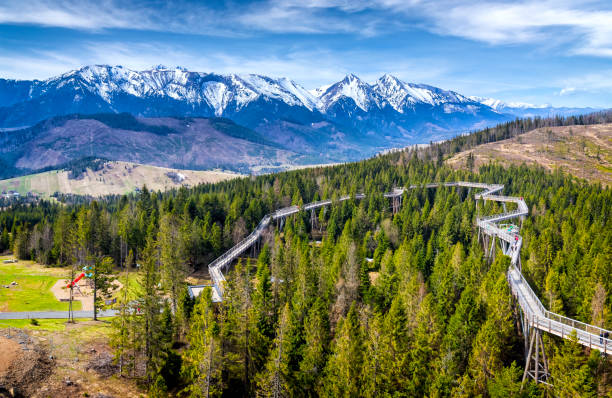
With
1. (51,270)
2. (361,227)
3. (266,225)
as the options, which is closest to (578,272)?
(361,227)

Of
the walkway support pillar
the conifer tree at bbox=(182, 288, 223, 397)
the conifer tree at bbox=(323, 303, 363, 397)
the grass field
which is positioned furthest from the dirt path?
the walkway support pillar

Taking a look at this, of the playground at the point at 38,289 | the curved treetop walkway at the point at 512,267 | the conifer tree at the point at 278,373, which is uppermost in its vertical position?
the curved treetop walkway at the point at 512,267

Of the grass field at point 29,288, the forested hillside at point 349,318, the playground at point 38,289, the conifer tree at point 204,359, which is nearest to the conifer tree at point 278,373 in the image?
the forested hillside at point 349,318

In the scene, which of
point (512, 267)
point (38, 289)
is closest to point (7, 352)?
point (38, 289)

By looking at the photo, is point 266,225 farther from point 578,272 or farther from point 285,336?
point 578,272

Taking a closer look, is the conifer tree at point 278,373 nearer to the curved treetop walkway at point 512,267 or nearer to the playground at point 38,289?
the curved treetop walkway at point 512,267

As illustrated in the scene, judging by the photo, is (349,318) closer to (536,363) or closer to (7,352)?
(536,363)
